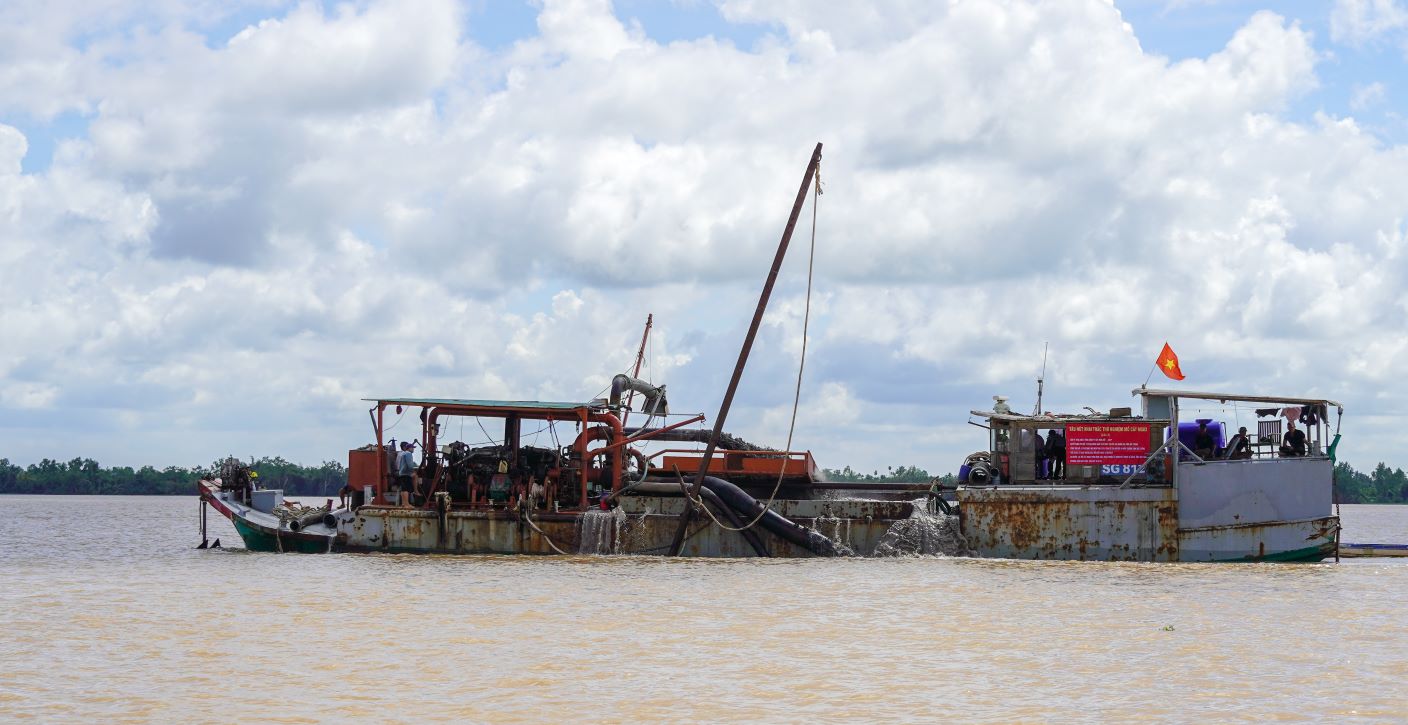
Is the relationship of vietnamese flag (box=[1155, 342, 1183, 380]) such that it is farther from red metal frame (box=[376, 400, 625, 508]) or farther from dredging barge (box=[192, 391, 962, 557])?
red metal frame (box=[376, 400, 625, 508])

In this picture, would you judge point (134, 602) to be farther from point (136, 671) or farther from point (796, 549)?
point (796, 549)

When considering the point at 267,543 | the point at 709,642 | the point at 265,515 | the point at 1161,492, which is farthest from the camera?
the point at 265,515

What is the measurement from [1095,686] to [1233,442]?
19.2 m

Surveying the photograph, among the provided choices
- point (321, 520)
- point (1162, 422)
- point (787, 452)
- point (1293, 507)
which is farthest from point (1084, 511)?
point (321, 520)

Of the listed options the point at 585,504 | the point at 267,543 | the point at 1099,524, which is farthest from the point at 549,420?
the point at 1099,524

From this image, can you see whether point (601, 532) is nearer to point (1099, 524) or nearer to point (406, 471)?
point (406, 471)

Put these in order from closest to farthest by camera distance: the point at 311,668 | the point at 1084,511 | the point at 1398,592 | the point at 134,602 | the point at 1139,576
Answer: the point at 311,668 < the point at 134,602 < the point at 1398,592 < the point at 1139,576 < the point at 1084,511

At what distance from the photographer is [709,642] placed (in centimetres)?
2056

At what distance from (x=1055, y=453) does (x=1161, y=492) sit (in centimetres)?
309

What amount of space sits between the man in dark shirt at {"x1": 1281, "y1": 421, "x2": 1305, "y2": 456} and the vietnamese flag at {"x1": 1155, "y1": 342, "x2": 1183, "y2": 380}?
10.2 feet

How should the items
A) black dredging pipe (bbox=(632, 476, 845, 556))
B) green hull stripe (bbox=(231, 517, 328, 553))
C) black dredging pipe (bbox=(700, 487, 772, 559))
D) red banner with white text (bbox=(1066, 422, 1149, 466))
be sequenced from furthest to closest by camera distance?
green hull stripe (bbox=(231, 517, 328, 553))
black dredging pipe (bbox=(700, 487, 772, 559))
black dredging pipe (bbox=(632, 476, 845, 556))
red banner with white text (bbox=(1066, 422, 1149, 466))

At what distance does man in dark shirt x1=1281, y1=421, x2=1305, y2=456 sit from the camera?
34188mm

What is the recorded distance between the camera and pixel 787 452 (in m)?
36.3

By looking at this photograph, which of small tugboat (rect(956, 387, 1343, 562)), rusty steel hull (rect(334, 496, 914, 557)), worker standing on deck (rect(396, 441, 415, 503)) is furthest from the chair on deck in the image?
worker standing on deck (rect(396, 441, 415, 503))
